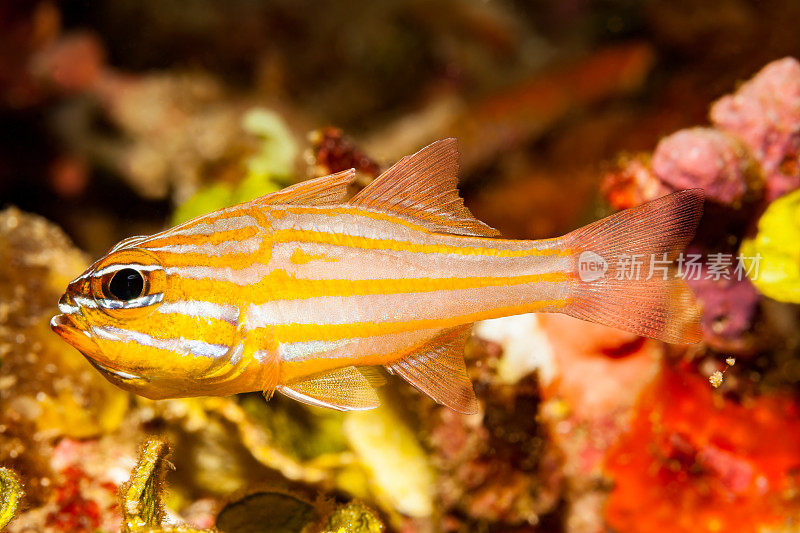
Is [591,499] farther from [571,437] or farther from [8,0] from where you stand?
[8,0]

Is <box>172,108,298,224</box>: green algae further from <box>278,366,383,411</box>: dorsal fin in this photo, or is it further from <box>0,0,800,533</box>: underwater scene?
<box>278,366,383,411</box>: dorsal fin

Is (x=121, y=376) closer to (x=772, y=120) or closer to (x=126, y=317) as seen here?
(x=126, y=317)

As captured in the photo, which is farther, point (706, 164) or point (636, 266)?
point (706, 164)

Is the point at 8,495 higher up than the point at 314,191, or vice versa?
the point at 314,191

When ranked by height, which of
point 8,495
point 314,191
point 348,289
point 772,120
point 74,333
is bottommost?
point 8,495

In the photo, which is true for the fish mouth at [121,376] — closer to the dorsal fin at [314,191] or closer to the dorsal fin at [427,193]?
the dorsal fin at [314,191]

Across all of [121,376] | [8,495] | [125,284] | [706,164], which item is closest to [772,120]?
[706,164]

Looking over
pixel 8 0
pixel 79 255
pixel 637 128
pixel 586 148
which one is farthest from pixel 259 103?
pixel 637 128
